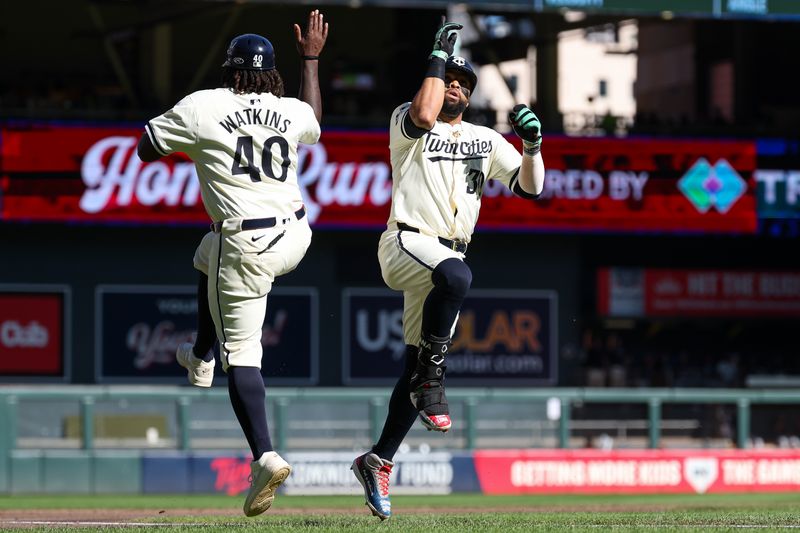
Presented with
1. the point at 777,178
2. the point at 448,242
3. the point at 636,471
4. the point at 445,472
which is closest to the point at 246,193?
the point at 448,242

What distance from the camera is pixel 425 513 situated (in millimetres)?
10273

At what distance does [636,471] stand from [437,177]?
12.5 metres

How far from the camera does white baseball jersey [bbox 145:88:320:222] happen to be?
7.07m

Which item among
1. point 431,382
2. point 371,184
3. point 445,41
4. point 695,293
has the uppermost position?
point 371,184

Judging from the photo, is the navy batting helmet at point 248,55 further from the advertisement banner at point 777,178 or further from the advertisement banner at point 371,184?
Answer: the advertisement banner at point 777,178

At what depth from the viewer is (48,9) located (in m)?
28.0

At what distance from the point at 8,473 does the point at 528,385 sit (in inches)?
425

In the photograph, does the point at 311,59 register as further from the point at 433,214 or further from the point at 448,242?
the point at 448,242

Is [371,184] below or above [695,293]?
above

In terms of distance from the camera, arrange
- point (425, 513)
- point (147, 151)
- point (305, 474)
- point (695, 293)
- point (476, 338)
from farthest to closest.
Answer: point (695, 293) < point (476, 338) < point (305, 474) < point (425, 513) < point (147, 151)

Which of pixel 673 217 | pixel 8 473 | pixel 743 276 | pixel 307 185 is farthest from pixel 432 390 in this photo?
pixel 743 276

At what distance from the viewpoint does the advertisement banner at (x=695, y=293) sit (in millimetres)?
26875

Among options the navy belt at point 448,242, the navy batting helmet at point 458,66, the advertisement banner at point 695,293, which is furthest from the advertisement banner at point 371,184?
the navy belt at point 448,242

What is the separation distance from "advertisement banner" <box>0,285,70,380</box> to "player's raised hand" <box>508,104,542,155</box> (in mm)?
17908
